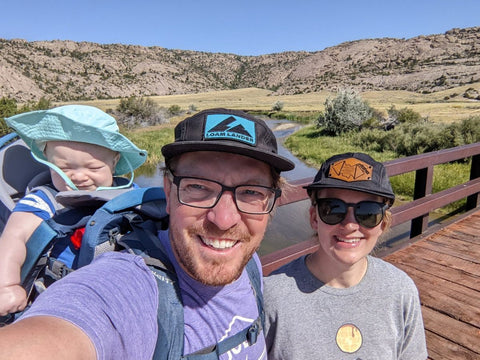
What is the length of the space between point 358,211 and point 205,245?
30.5 inches

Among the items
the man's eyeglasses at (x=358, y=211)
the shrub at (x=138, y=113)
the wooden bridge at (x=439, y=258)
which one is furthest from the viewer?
the shrub at (x=138, y=113)

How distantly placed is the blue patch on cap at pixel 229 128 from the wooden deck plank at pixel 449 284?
211cm

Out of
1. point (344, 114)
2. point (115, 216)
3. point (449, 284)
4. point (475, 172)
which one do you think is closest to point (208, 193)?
point (115, 216)

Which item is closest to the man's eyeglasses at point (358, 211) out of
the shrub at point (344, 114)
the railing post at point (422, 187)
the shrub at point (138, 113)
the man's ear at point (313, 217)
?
the man's ear at point (313, 217)

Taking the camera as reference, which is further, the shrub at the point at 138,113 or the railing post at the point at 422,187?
the shrub at the point at 138,113

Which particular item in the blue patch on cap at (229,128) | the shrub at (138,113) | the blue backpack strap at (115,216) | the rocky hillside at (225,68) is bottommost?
the shrub at (138,113)

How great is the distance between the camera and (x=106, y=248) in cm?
127

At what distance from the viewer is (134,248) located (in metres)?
1.20

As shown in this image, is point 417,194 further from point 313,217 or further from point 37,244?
point 37,244

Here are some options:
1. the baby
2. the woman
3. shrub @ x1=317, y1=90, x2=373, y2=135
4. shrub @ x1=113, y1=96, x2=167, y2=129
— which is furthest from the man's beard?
shrub @ x1=113, y1=96, x2=167, y2=129

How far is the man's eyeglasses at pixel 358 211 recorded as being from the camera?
1618 millimetres

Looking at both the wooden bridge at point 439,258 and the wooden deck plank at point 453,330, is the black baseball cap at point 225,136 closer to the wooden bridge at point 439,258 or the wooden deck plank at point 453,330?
the wooden bridge at point 439,258

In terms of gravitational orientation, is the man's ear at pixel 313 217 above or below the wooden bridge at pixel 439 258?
above

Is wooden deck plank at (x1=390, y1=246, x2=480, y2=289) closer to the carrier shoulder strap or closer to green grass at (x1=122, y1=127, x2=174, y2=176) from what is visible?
the carrier shoulder strap
